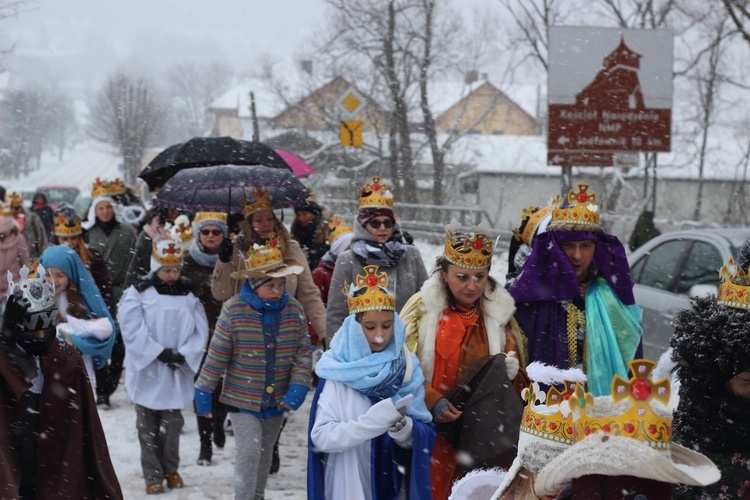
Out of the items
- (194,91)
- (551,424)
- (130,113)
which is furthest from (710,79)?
(194,91)

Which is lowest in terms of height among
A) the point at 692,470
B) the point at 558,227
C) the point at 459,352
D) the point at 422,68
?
the point at 459,352

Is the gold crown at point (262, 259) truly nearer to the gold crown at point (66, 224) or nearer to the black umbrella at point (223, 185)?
the black umbrella at point (223, 185)

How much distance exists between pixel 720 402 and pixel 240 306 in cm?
369

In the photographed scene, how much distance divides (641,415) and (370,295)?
260 cm

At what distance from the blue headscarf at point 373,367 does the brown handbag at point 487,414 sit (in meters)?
0.20

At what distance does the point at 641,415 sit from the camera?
2.29 m

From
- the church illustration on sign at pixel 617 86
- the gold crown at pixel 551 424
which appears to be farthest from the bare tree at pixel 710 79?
the gold crown at pixel 551 424

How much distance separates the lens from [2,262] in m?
10.4

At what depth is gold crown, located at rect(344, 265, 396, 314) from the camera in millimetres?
4773

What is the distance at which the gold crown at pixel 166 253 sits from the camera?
753cm

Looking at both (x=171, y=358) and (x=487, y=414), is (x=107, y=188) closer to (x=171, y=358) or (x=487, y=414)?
(x=171, y=358)

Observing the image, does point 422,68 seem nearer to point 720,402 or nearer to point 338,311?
point 338,311

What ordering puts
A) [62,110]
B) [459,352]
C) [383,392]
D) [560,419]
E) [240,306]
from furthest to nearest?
[62,110], [240,306], [459,352], [383,392], [560,419]

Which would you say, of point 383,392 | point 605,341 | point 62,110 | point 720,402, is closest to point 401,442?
point 383,392
